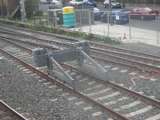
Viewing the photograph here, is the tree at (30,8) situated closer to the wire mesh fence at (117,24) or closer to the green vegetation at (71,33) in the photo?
the green vegetation at (71,33)

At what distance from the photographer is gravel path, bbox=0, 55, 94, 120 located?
11.3m

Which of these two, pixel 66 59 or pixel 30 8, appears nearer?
pixel 66 59

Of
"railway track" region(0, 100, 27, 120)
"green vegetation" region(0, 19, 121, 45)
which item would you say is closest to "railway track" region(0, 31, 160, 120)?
"railway track" region(0, 100, 27, 120)

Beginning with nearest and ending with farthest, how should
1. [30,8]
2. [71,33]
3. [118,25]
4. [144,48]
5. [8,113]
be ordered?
[8,113] < [144,48] < [71,33] < [118,25] < [30,8]

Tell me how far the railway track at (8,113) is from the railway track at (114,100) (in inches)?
75.1

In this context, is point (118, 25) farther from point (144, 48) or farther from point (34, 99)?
point (34, 99)

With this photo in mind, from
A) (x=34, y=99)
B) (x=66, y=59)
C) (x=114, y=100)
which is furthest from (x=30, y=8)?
(x=114, y=100)

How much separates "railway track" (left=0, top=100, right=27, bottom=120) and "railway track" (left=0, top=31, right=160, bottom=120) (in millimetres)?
1908

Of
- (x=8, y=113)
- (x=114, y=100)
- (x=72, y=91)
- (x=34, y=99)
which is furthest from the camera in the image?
(x=72, y=91)

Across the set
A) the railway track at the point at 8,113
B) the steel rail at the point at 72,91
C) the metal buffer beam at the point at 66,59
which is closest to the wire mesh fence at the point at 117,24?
the steel rail at the point at 72,91

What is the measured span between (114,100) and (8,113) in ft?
10.6

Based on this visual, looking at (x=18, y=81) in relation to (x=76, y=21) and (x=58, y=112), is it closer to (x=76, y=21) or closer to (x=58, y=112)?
(x=58, y=112)

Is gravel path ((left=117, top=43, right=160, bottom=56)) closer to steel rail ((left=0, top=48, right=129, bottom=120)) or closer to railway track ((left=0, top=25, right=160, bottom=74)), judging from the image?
railway track ((left=0, top=25, right=160, bottom=74))

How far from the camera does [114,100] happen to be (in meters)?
12.3
